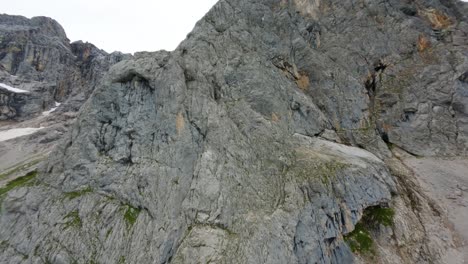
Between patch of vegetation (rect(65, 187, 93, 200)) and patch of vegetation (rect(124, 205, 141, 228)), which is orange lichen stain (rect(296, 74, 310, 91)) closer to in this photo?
patch of vegetation (rect(124, 205, 141, 228))

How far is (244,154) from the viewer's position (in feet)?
100

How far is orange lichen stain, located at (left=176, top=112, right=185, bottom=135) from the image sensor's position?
31.2 m

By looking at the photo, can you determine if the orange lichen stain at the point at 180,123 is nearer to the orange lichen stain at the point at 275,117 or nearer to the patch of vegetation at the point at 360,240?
the orange lichen stain at the point at 275,117

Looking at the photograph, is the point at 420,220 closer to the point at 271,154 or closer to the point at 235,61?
the point at 271,154

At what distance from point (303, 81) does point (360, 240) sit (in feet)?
81.7

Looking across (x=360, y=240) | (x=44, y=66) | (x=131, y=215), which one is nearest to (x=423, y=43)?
(x=360, y=240)

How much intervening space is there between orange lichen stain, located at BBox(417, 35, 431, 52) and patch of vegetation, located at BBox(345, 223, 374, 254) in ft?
120

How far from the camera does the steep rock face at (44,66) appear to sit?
106 metres

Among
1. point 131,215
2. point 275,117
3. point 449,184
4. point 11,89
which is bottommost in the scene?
point 131,215

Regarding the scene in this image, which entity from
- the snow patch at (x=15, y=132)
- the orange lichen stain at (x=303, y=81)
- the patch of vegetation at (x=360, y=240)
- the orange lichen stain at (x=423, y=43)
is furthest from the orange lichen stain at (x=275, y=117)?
the snow patch at (x=15, y=132)

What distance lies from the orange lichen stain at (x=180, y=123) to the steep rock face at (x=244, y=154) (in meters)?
0.16

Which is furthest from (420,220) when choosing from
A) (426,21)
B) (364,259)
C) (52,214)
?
(426,21)

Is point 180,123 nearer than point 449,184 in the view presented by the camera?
Yes

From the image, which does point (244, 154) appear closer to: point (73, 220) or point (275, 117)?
point (275, 117)
